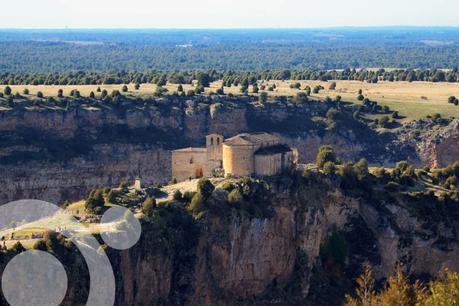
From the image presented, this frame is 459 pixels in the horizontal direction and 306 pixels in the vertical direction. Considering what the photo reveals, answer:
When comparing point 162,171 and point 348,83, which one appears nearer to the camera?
point 162,171

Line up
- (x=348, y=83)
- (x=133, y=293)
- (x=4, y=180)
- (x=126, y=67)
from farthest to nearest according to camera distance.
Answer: (x=126, y=67) < (x=348, y=83) < (x=4, y=180) < (x=133, y=293)

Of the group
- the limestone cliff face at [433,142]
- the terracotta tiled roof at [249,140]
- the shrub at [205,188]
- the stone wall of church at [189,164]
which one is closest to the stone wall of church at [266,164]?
the terracotta tiled roof at [249,140]

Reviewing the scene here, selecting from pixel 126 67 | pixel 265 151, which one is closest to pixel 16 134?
pixel 265 151

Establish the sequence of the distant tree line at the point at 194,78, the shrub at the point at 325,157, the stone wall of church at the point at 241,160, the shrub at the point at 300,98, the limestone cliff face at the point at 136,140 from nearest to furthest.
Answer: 1. the stone wall of church at the point at 241,160
2. the shrub at the point at 325,157
3. the limestone cliff face at the point at 136,140
4. the shrub at the point at 300,98
5. the distant tree line at the point at 194,78

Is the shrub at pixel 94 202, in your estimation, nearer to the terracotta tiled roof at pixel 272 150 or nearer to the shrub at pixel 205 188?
the shrub at pixel 205 188

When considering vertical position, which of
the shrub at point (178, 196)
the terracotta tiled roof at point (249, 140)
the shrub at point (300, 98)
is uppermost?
the terracotta tiled roof at point (249, 140)

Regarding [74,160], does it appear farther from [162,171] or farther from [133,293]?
[133,293]

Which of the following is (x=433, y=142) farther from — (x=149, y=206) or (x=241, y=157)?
(x=149, y=206)
